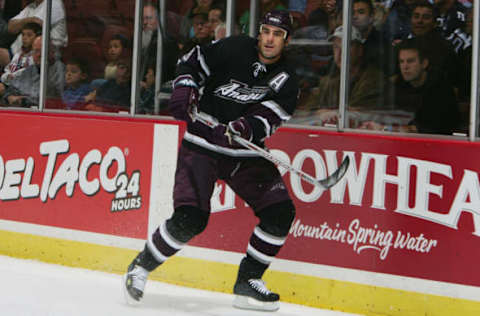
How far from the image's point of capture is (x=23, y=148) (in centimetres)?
571

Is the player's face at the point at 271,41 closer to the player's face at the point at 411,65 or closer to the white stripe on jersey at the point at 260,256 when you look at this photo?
the player's face at the point at 411,65

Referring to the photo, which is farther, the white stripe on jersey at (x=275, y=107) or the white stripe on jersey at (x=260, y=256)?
the white stripe on jersey at (x=260, y=256)

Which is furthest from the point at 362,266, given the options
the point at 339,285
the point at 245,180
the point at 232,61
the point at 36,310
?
the point at 36,310

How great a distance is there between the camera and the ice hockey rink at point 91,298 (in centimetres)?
403

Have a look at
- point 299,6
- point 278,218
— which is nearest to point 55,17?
point 299,6

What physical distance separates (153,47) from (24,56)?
110 centimetres

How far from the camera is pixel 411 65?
14.2ft

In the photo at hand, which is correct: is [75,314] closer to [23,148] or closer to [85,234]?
[85,234]

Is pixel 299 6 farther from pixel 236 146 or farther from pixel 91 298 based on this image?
pixel 91 298

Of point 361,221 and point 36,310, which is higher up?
point 361,221

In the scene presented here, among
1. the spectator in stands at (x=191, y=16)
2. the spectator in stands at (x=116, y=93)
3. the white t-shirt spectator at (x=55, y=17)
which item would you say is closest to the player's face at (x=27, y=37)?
the white t-shirt spectator at (x=55, y=17)

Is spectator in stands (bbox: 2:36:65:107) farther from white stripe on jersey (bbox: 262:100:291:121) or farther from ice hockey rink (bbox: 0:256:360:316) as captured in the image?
white stripe on jersey (bbox: 262:100:291:121)

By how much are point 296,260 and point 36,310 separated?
53.3 inches

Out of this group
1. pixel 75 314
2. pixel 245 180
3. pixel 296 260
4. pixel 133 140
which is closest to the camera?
pixel 75 314
